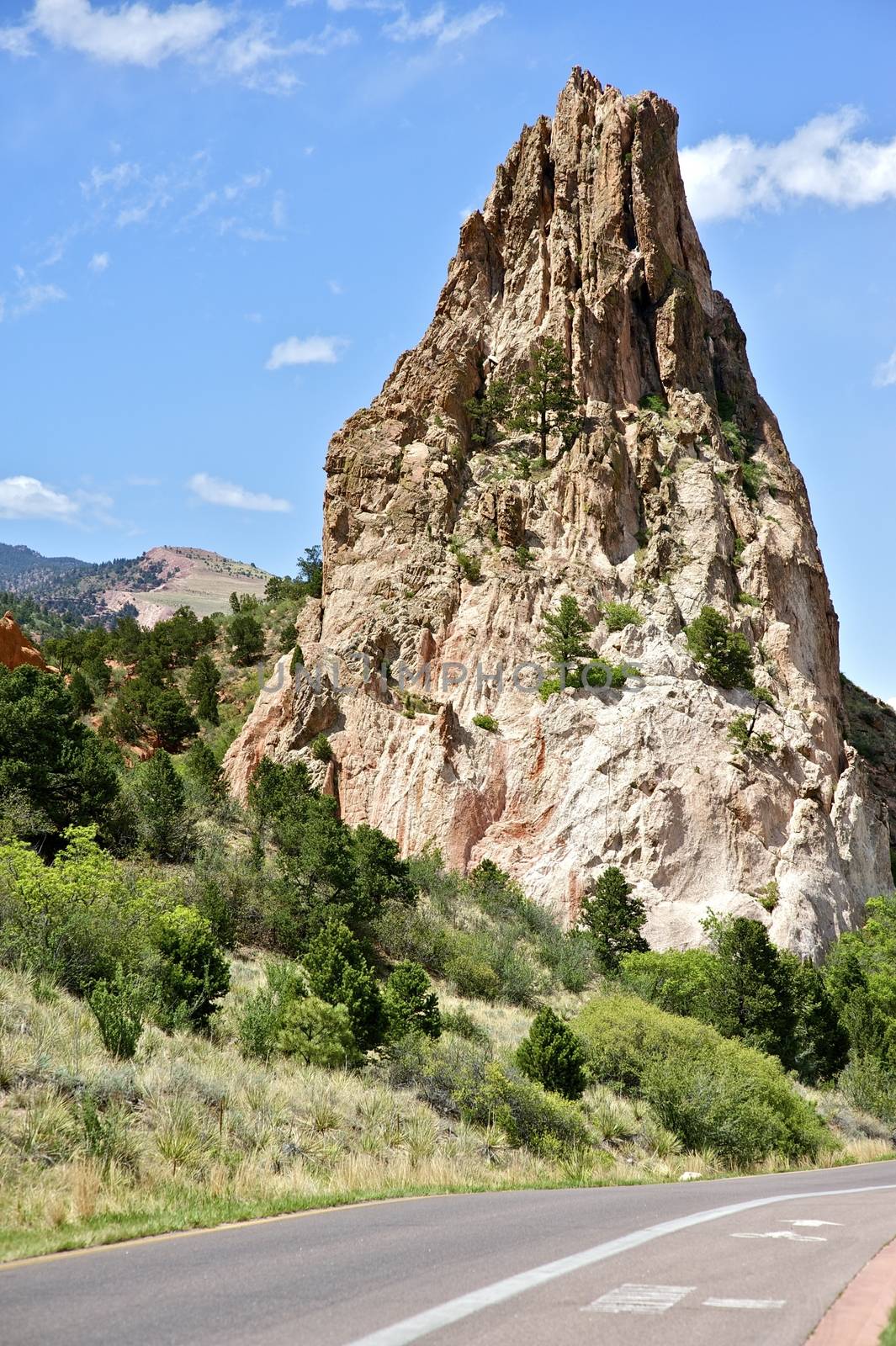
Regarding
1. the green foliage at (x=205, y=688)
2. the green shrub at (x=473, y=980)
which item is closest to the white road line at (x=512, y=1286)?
the green shrub at (x=473, y=980)

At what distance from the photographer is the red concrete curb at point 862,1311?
17.6ft

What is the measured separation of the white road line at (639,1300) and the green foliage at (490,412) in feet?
174

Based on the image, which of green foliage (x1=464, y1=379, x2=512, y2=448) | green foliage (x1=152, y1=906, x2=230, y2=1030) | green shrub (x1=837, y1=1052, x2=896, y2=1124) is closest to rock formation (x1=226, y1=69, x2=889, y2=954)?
green foliage (x1=464, y1=379, x2=512, y2=448)

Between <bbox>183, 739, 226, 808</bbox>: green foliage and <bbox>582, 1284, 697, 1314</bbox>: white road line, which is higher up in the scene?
<bbox>183, 739, 226, 808</bbox>: green foliage

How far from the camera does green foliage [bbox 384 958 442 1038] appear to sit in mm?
21391

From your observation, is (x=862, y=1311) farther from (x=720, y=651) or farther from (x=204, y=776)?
(x=720, y=651)

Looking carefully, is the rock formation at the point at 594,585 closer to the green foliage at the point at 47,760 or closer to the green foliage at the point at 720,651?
the green foliage at the point at 720,651

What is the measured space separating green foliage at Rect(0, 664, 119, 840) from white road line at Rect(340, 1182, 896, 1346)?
2526 cm

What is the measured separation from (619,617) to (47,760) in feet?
86.4

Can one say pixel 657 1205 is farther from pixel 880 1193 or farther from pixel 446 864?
pixel 446 864

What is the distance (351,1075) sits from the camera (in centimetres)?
1770

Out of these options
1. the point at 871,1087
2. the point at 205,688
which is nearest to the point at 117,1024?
the point at 871,1087

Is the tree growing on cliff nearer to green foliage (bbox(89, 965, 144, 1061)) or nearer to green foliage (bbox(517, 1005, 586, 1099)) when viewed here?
green foliage (bbox(517, 1005, 586, 1099))

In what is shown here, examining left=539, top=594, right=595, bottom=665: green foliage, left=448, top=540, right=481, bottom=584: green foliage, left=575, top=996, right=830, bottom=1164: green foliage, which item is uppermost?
left=448, top=540, right=481, bottom=584: green foliage
